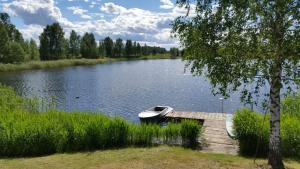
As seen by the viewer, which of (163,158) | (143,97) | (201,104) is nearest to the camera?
(163,158)

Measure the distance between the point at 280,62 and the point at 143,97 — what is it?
36.0m

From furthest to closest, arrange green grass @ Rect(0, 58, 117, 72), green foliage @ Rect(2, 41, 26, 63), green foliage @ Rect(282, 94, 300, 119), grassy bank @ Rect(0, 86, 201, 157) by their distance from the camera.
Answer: green foliage @ Rect(2, 41, 26, 63) < green grass @ Rect(0, 58, 117, 72) < green foliage @ Rect(282, 94, 300, 119) < grassy bank @ Rect(0, 86, 201, 157)

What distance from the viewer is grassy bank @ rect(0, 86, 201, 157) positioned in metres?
12.7

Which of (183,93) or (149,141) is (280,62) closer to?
(149,141)

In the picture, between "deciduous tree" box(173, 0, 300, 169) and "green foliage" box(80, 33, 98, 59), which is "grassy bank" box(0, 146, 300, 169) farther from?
"green foliage" box(80, 33, 98, 59)

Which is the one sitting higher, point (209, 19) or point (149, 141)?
point (209, 19)

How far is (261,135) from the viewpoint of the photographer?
12961 millimetres

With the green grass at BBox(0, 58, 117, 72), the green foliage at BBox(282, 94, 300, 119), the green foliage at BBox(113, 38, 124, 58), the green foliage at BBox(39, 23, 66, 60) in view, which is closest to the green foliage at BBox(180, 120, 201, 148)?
the green foliage at BBox(282, 94, 300, 119)

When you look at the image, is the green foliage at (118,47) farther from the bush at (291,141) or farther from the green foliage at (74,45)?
the bush at (291,141)

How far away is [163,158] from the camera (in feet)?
37.1

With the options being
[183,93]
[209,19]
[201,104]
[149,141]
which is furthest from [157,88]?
[209,19]

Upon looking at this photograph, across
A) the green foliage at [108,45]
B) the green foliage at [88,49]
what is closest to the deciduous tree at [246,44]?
the green foliage at [88,49]

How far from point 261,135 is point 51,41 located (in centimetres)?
11509

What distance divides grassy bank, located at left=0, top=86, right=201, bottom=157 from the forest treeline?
57.4 meters
